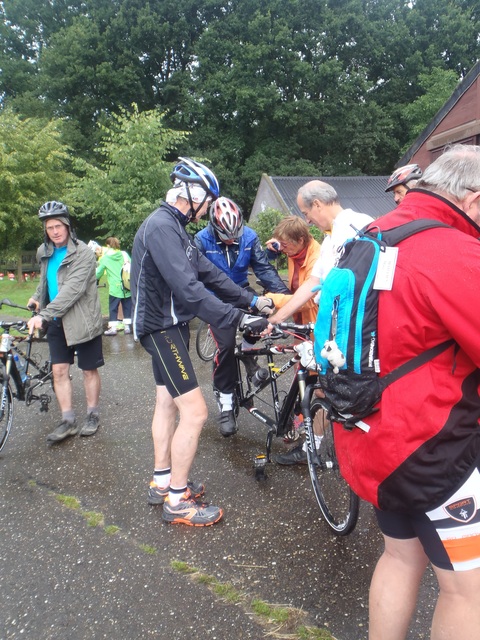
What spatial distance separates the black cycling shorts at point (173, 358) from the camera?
3.18 meters

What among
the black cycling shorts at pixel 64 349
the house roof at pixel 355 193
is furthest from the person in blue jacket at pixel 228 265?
the house roof at pixel 355 193

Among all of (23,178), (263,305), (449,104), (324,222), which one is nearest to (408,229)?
(324,222)

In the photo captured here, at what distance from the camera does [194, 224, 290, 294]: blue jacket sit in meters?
4.67

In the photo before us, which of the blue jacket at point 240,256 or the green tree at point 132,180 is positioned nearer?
the blue jacket at point 240,256

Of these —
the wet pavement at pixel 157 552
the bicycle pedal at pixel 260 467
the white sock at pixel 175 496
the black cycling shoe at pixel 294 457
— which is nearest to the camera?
the wet pavement at pixel 157 552

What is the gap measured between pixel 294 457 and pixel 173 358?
148cm

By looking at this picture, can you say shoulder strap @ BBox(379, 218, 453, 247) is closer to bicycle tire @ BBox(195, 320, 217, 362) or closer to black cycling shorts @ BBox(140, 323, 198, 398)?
black cycling shorts @ BBox(140, 323, 198, 398)

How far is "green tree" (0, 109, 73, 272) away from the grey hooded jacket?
13.3 meters

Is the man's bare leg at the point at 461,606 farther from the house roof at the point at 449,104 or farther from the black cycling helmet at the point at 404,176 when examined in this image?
the house roof at the point at 449,104

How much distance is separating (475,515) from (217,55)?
40.6 m

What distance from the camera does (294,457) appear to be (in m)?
4.03

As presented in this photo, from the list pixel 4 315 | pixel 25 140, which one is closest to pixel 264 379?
pixel 4 315

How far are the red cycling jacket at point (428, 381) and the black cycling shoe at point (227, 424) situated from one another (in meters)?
3.14

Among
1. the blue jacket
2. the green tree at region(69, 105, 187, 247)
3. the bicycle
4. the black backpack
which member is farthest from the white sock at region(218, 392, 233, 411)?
the green tree at region(69, 105, 187, 247)
